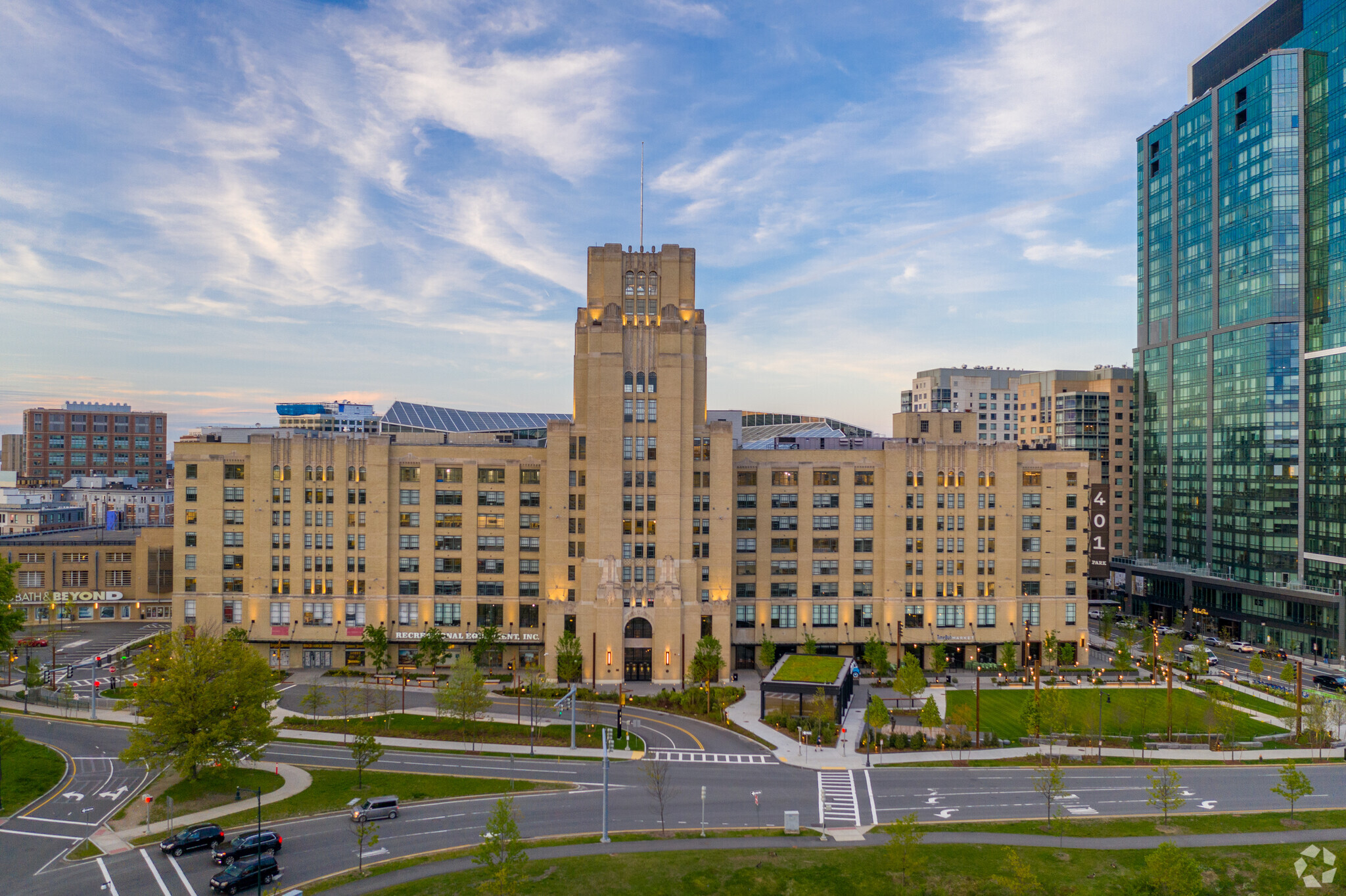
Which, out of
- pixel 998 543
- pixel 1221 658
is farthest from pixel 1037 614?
pixel 1221 658

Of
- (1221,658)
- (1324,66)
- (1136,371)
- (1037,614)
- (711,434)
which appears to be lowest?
(1221,658)

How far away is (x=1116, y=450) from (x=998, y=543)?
348 feet

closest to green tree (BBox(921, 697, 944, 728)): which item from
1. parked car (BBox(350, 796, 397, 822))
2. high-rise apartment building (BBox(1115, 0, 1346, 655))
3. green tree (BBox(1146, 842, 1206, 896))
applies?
green tree (BBox(1146, 842, 1206, 896))

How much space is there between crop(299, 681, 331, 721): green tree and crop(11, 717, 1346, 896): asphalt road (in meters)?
5.83

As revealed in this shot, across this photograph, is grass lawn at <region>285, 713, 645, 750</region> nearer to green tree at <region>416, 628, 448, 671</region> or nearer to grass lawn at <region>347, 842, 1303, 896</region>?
green tree at <region>416, 628, 448, 671</region>

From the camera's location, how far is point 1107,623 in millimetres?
119562

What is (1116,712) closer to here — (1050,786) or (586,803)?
(1050,786)

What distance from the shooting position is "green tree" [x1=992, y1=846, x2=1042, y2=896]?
138ft

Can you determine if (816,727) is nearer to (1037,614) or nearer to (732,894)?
(732,894)

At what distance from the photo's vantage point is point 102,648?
10381cm

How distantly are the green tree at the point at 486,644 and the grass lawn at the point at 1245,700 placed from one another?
2897 inches

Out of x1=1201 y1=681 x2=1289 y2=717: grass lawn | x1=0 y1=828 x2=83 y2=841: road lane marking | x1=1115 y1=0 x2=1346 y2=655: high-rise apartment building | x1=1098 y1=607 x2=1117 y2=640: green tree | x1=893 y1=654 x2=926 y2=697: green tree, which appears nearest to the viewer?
x1=0 y1=828 x2=83 y2=841: road lane marking

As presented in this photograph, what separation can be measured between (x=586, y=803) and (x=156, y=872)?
2546cm

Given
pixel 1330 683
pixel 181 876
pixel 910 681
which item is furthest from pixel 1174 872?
pixel 1330 683
